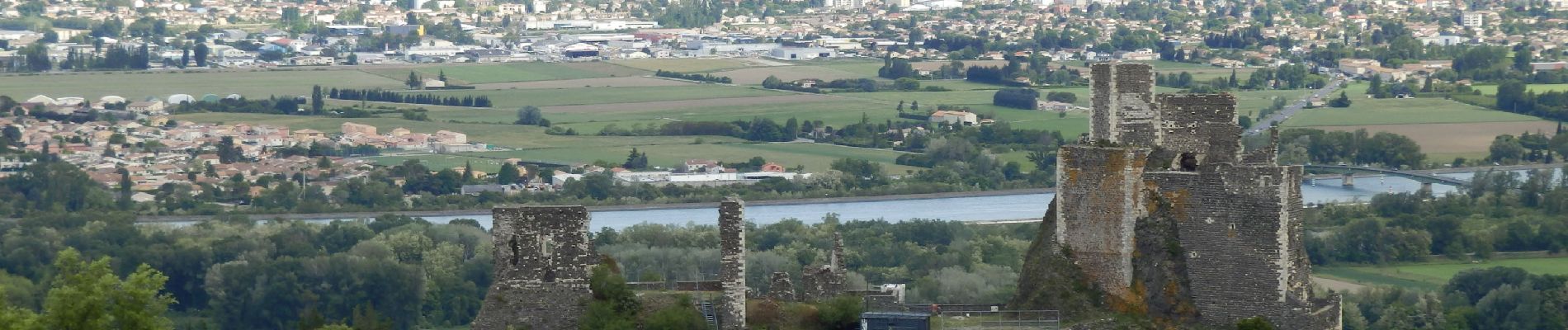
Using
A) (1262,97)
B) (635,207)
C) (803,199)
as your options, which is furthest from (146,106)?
(635,207)

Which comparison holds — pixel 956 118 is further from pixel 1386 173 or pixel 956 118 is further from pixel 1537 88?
pixel 1537 88

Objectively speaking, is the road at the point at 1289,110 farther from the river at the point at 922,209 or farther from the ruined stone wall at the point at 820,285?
the ruined stone wall at the point at 820,285

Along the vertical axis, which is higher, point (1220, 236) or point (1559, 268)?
point (1220, 236)

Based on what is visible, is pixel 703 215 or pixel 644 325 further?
pixel 703 215

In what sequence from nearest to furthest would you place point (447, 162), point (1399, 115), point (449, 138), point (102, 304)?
point (102, 304), point (447, 162), point (449, 138), point (1399, 115)

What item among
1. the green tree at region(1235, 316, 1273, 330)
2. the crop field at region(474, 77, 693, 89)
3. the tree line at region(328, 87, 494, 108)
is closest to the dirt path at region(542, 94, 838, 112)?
the tree line at region(328, 87, 494, 108)

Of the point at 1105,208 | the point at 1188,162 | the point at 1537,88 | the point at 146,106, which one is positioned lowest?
the point at 146,106

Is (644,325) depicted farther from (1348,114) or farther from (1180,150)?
(1348,114)

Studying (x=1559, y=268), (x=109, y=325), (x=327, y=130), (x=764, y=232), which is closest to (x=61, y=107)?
(x=327, y=130)
